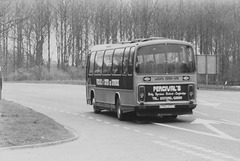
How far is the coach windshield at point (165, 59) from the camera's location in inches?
784

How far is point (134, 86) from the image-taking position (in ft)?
64.9

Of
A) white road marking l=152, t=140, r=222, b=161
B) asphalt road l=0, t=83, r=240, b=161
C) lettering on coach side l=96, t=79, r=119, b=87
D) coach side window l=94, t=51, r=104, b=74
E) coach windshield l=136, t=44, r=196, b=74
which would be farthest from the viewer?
coach side window l=94, t=51, r=104, b=74

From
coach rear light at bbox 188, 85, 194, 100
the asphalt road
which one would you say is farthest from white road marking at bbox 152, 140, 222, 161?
coach rear light at bbox 188, 85, 194, 100

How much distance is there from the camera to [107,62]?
2284 cm

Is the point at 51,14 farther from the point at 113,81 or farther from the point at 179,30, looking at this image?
the point at 113,81

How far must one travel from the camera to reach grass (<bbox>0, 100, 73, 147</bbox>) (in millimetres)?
13559

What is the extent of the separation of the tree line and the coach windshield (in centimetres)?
5762

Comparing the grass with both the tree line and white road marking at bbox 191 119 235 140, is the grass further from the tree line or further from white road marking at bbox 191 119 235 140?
the tree line

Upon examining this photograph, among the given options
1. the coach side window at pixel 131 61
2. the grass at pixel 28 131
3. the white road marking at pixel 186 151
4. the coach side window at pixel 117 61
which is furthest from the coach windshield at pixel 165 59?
the white road marking at pixel 186 151

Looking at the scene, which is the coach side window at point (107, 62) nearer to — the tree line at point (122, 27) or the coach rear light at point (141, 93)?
the coach rear light at point (141, 93)

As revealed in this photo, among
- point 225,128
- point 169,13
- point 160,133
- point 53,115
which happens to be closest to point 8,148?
point 160,133

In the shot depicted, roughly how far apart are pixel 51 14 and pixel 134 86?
226ft

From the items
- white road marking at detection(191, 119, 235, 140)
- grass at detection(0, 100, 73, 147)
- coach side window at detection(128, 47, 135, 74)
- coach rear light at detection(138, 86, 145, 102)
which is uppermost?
coach side window at detection(128, 47, 135, 74)

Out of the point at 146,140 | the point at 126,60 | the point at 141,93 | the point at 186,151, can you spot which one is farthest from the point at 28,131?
the point at 126,60
